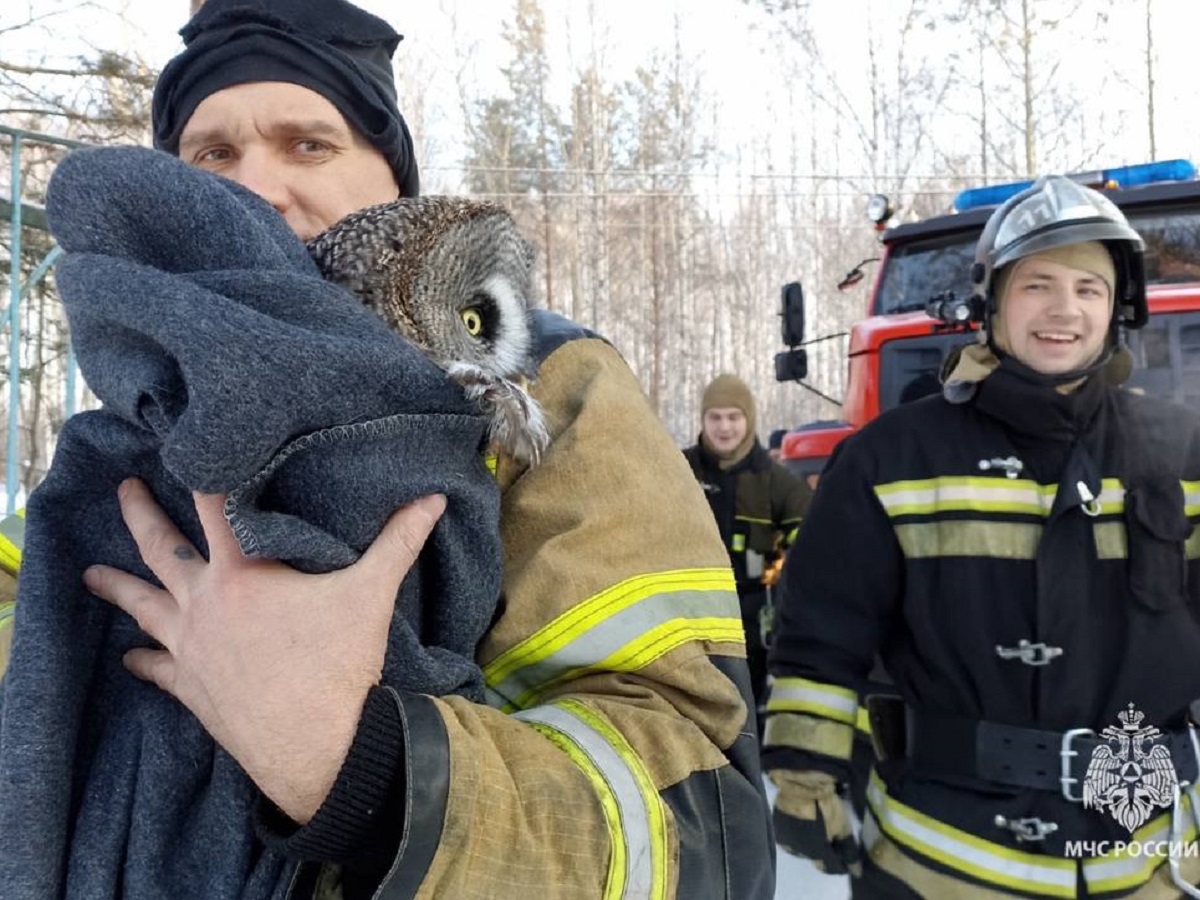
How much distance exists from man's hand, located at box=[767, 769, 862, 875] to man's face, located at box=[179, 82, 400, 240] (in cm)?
169

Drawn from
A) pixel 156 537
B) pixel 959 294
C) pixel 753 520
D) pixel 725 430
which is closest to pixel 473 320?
pixel 156 537

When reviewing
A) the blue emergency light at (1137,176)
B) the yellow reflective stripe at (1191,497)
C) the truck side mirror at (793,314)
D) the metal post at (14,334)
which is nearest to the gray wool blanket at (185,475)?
the yellow reflective stripe at (1191,497)

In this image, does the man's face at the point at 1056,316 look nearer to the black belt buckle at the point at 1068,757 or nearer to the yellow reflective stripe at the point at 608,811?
the black belt buckle at the point at 1068,757

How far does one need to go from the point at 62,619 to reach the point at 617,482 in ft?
1.83

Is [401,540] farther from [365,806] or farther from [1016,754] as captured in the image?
[1016,754]

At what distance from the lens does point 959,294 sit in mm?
4129

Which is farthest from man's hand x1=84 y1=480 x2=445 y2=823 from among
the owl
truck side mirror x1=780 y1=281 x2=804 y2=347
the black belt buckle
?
truck side mirror x1=780 y1=281 x2=804 y2=347

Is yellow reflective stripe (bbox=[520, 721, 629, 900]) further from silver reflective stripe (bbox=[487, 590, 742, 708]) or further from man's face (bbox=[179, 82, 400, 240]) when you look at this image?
man's face (bbox=[179, 82, 400, 240])

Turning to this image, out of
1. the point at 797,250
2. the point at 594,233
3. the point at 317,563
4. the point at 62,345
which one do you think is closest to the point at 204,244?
the point at 317,563

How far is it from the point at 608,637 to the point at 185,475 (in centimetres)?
43

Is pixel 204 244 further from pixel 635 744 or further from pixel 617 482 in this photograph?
pixel 635 744

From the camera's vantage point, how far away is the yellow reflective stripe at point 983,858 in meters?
2.03

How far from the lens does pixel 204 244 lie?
85 cm

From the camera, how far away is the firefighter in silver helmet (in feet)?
6.73
